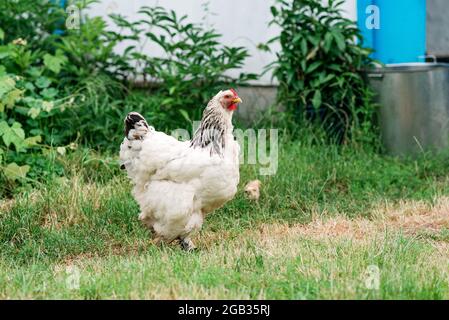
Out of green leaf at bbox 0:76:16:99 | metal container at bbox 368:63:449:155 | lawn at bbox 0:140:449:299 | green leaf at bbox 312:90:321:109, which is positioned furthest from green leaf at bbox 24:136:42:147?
metal container at bbox 368:63:449:155

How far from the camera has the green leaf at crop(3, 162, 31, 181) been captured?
6863 mm

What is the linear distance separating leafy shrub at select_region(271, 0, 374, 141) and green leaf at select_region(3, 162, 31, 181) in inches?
114

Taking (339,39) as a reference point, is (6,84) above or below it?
below

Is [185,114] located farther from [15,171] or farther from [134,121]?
[134,121]

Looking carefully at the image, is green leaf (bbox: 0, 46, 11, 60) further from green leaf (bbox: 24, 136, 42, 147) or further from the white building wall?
the white building wall

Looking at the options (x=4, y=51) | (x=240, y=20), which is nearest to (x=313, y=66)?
(x=240, y=20)

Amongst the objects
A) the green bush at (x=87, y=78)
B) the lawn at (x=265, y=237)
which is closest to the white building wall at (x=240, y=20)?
the green bush at (x=87, y=78)

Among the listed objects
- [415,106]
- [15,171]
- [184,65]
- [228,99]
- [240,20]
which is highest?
[240,20]

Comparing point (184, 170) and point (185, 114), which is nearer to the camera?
point (184, 170)

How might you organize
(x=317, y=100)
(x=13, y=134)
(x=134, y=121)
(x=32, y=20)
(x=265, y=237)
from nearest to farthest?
(x=134, y=121), (x=265, y=237), (x=13, y=134), (x=317, y=100), (x=32, y=20)

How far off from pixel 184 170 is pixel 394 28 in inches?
161

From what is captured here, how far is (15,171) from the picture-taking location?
22.6 ft
